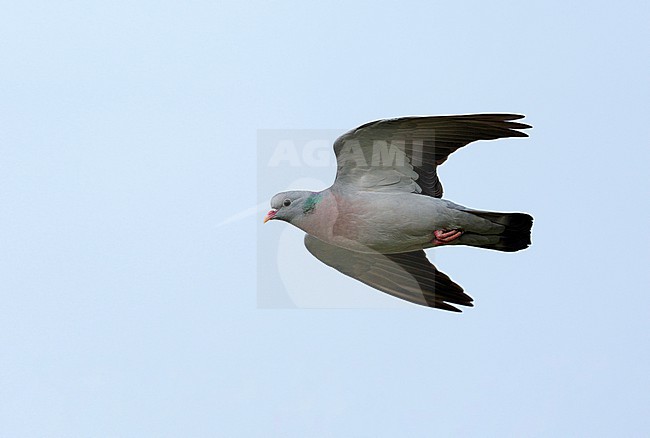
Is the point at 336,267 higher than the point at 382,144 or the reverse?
the reverse

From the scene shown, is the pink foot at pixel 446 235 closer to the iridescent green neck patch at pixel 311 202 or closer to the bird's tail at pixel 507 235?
the bird's tail at pixel 507 235

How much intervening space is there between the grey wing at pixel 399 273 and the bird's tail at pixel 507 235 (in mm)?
1114

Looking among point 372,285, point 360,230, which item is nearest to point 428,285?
point 372,285

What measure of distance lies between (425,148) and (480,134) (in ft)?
2.43

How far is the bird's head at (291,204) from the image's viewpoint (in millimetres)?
14672

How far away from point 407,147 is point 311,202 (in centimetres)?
132

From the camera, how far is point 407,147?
14.4 meters

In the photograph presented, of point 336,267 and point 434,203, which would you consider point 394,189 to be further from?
point 336,267

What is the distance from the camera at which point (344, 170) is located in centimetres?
1445

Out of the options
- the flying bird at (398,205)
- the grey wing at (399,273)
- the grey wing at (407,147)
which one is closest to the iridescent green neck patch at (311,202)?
the flying bird at (398,205)

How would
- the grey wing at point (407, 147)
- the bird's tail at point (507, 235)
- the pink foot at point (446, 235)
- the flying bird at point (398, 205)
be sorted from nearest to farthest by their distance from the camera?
the grey wing at point (407, 147)
the flying bird at point (398, 205)
the bird's tail at point (507, 235)
the pink foot at point (446, 235)

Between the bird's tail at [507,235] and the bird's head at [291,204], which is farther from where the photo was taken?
the bird's head at [291,204]

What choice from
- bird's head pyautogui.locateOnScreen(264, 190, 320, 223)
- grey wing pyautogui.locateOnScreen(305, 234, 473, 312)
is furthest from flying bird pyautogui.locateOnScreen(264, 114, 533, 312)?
grey wing pyautogui.locateOnScreen(305, 234, 473, 312)

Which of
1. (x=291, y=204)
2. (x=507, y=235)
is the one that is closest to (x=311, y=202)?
(x=291, y=204)
